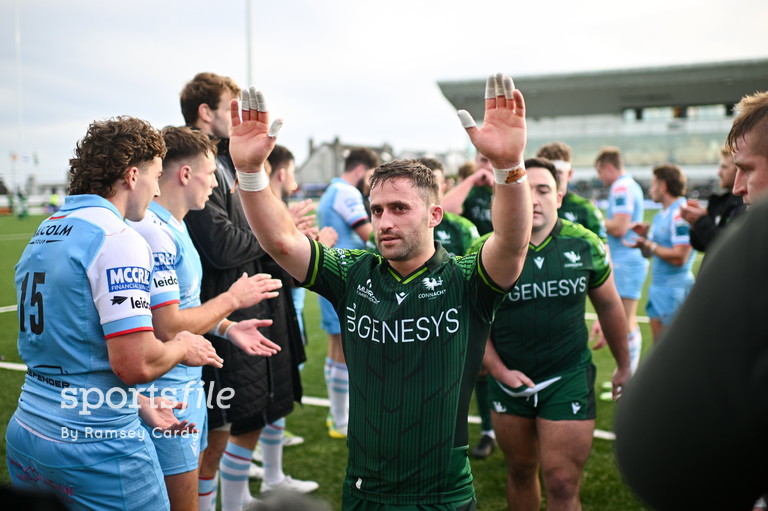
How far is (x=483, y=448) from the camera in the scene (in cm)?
521

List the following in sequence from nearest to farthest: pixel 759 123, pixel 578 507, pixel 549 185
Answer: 1. pixel 759 123
2. pixel 578 507
3. pixel 549 185

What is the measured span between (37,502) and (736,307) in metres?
0.93

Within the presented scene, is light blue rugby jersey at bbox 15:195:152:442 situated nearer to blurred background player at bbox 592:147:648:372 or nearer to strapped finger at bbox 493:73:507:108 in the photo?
strapped finger at bbox 493:73:507:108

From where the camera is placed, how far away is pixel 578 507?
332 centimetres

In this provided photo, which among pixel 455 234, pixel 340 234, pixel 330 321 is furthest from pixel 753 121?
pixel 330 321

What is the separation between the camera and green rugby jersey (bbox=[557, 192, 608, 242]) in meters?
5.21

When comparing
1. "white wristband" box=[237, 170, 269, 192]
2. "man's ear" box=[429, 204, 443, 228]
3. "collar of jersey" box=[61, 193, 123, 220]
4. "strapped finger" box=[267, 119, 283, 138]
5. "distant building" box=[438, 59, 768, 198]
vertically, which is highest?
"distant building" box=[438, 59, 768, 198]

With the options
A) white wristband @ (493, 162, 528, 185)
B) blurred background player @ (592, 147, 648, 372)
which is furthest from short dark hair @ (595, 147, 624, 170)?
white wristband @ (493, 162, 528, 185)

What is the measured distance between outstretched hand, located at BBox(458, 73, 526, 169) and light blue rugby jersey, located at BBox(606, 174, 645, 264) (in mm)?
5549

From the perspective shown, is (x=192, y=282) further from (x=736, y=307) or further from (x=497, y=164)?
(x=736, y=307)

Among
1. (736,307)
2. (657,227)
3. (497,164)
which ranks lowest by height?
(657,227)

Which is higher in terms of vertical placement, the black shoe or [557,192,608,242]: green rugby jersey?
[557,192,608,242]: green rugby jersey

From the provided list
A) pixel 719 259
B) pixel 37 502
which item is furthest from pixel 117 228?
pixel 719 259

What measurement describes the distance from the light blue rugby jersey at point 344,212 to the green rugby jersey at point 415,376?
124 inches
